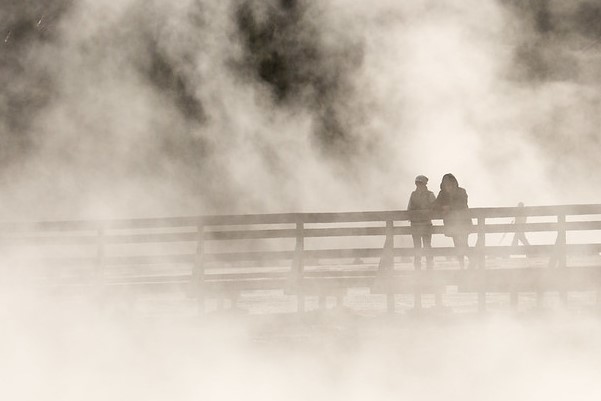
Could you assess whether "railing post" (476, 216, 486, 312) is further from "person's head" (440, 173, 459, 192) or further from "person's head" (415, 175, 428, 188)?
"person's head" (415, 175, 428, 188)

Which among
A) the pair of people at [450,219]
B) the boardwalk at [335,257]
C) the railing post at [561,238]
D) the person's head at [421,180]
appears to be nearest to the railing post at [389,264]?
the boardwalk at [335,257]

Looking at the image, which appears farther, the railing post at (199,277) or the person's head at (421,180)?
the person's head at (421,180)

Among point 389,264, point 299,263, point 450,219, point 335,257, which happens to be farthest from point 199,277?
point 450,219

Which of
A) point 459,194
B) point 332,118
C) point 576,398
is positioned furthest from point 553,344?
point 332,118

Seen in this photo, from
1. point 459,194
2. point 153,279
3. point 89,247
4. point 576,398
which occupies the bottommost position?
point 576,398

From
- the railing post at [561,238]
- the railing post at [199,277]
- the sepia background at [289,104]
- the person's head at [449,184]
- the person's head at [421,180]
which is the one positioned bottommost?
the railing post at [199,277]

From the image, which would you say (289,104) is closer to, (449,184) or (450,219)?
(449,184)

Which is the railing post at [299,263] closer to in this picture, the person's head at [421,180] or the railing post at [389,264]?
the railing post at [389,264]

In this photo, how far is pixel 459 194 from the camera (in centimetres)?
796

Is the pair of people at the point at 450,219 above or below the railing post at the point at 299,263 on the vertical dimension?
above

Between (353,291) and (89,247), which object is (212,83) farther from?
(353,291)

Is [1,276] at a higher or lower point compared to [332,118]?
lower

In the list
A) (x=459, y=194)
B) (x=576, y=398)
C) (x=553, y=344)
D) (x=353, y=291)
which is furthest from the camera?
(x=353, y=291)

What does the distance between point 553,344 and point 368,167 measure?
837 cm
